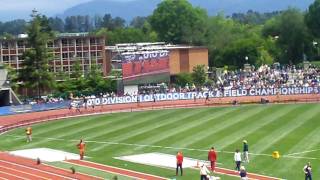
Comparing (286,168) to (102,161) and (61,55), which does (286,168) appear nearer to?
(102,161)

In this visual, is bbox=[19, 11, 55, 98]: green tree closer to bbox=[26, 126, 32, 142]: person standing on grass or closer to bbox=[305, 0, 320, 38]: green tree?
bbox=[26, 126, 32, 142]: person standing on grass

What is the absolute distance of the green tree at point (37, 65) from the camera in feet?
303

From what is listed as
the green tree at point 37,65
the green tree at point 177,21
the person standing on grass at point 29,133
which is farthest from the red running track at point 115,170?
the green tree at point 177,21

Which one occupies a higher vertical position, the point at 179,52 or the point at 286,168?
the point at 179,52

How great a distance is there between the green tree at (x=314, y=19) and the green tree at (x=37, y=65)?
159 ft

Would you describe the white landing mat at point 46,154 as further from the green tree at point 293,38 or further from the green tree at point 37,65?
the green tree at point 293,38

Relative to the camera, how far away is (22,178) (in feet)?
126

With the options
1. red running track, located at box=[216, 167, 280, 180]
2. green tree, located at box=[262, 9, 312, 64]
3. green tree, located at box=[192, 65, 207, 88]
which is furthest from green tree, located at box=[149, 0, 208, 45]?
red running track, located at box=[216, 167, 280, 180]

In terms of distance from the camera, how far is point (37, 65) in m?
93.2

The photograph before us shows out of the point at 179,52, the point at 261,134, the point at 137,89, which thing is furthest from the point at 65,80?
the point at 261,134

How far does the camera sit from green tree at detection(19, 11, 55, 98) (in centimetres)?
9231

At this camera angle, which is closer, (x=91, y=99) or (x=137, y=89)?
(x=91, y=99)

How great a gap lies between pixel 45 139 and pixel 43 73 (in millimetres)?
38840

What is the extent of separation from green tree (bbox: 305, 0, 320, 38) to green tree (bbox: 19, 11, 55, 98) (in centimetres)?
4834
